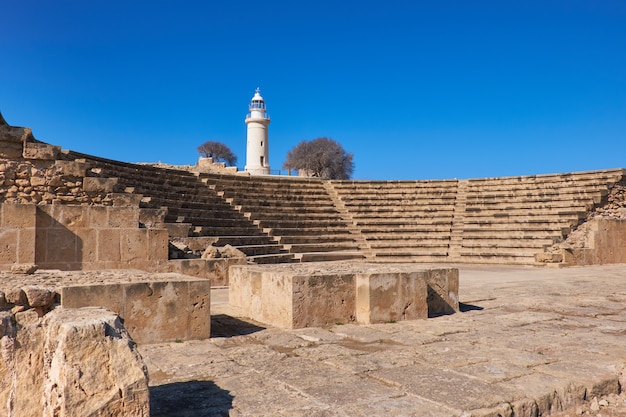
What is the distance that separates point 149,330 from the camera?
439cm

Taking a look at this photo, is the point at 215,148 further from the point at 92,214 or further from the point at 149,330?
the point at 149,330

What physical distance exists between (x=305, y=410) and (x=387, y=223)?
1390 centimetres

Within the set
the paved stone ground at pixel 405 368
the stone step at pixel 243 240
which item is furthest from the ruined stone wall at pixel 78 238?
the paved stone ground at pixel 405 368

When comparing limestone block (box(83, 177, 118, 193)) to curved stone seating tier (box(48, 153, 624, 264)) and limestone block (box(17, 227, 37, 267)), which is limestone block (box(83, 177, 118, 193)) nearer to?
limestone block (box(17, 227, 37, 267))

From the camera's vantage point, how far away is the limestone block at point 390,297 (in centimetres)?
540

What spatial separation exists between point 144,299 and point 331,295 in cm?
191

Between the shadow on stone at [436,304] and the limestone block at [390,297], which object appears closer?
the limestone block at [390,297]

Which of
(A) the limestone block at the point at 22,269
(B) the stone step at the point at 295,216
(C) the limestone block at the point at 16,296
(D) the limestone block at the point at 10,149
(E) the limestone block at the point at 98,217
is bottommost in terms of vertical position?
(C) the limestone block at the point at 16,296

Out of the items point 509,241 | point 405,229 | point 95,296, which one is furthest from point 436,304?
point 405,229

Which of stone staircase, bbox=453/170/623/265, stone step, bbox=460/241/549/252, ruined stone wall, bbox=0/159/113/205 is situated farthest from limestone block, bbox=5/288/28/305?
stone step, bbox=460/241/549/252

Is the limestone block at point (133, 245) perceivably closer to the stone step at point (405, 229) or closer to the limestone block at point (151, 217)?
the limestone block at point (151, 217)

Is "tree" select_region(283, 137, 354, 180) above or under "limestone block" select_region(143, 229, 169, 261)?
above

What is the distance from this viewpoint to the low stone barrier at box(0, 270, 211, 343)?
4.07m

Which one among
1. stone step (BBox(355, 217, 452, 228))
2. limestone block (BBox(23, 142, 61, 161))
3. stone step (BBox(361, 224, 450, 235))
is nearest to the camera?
limestone block (BBox(23, 142, 61, 161))
